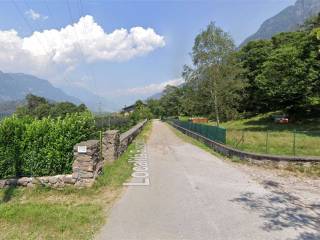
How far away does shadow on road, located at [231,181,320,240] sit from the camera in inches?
185

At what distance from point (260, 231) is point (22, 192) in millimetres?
5760

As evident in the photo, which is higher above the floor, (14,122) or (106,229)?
(14,122)

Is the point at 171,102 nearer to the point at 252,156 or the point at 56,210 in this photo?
the point at 252,156

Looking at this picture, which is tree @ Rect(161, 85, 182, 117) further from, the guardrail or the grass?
the grass

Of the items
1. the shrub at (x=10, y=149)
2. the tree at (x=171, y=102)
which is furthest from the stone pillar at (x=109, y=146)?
the tree at (x=171, y=102)

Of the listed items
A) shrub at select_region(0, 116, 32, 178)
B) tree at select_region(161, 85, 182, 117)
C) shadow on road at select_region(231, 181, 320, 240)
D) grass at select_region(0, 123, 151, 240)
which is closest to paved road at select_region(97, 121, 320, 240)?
shadow on road at select_region(231, 181, 320, 240)

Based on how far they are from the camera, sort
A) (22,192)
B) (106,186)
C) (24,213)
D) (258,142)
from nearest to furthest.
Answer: (24,213) → (22,192) → (106,186) → (258,142)

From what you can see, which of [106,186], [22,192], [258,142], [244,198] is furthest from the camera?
[258,142]

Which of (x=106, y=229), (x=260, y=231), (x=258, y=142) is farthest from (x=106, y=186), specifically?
(x=258, y=142)

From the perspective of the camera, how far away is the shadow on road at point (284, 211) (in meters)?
4.71

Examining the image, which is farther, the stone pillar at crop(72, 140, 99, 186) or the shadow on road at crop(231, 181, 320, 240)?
the stone pillar at crop(72, 140, 99, 186)

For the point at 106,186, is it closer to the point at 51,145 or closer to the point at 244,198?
the point at 51,145

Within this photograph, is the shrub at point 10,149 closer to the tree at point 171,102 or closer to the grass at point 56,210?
the grass at point 56,210

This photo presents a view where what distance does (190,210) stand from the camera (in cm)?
557
